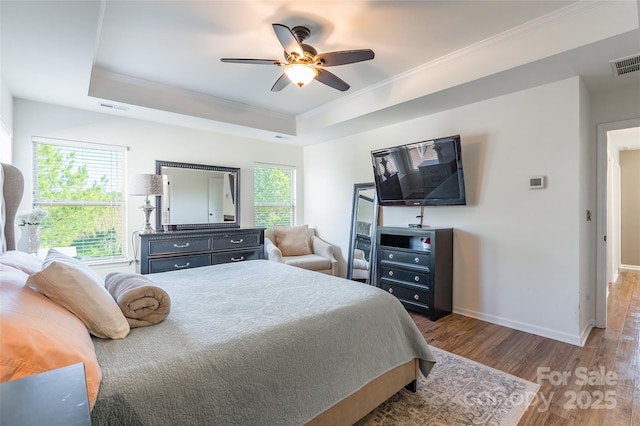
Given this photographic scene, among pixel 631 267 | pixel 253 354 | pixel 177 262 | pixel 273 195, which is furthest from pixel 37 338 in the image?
pixel 631 267

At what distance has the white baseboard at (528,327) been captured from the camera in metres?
2.68

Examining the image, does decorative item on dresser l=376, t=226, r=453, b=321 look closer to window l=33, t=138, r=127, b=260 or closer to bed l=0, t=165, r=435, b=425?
bed l=0, t=165, r=435, b=425

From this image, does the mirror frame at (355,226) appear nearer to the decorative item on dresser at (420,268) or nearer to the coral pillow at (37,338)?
the decorative item on dresser at (420,268)

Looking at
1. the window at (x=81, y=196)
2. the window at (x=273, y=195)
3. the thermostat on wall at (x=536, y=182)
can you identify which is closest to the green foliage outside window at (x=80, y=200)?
the window at (x=81, y=196)

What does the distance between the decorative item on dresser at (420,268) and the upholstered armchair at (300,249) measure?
930mm

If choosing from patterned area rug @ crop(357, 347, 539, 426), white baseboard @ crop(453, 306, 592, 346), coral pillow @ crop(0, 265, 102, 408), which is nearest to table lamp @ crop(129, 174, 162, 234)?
coral pillow @ crop(0, 265, 102, 408)

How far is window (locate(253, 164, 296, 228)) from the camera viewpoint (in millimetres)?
5078

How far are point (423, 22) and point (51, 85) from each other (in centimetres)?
339

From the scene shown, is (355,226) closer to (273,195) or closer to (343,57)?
(273,195)

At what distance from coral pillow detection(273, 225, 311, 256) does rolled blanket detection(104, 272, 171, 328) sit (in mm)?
3228

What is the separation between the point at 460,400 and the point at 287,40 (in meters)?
2.67

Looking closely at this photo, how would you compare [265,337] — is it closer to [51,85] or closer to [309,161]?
[51,85]

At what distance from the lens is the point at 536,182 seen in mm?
2879

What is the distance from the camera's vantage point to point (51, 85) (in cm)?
283
